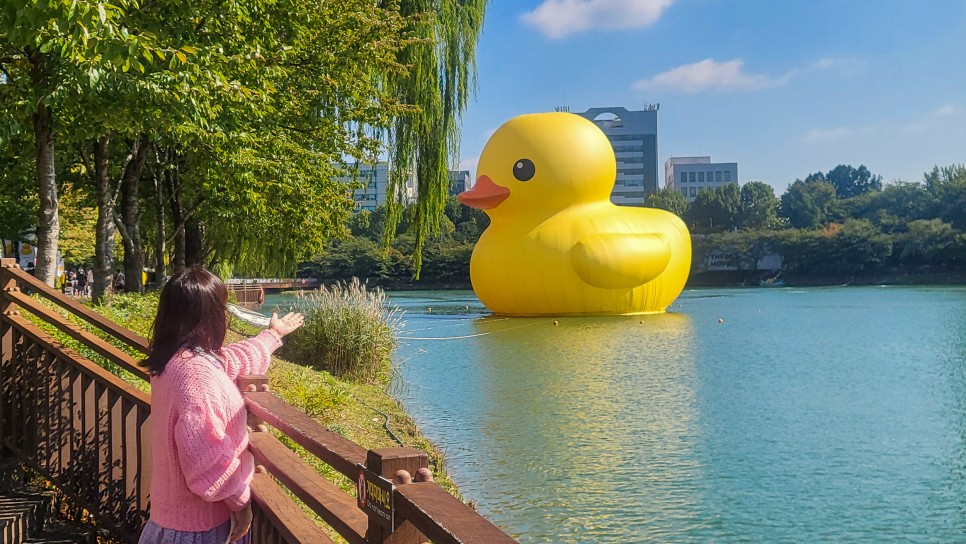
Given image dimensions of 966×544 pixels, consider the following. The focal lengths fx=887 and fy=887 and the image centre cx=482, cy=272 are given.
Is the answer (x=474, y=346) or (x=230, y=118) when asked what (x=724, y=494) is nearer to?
(x=230, y=118)

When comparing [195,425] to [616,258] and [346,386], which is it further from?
[616,258]

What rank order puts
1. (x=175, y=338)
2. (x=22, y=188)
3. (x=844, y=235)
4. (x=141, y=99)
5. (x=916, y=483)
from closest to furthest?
(x=175, y=338) → (x=916, y=483) → (x=141, y=99) → (x=22, y=188) → (x=844, y=235)

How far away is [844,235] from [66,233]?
128 feet

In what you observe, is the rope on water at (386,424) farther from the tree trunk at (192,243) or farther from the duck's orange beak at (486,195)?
the duck's orange beak at (486,195)

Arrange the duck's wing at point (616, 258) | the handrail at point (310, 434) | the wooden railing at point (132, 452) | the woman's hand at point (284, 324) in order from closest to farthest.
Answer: the wooden railing at point (132, 452), the handrail at point (310, 434), the woman's hand at point (284, 324), the duck's wing at point (616, 258)

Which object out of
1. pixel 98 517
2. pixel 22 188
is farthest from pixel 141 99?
pixel 22 188

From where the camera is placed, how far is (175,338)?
7.18 ft

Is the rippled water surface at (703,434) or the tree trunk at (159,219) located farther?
the tree trunk at (159,219)

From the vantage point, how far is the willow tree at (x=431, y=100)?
15.4 meters

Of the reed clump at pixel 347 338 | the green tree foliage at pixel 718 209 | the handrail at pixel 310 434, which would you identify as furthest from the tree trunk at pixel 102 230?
the green tree foliage at pixel 718 209

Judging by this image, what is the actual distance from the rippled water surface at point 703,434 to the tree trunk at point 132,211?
427cm

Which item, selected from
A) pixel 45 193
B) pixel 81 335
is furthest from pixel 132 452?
pixel 45 193

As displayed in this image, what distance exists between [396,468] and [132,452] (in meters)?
1.87

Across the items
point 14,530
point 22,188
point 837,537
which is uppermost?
→ point 22,188
